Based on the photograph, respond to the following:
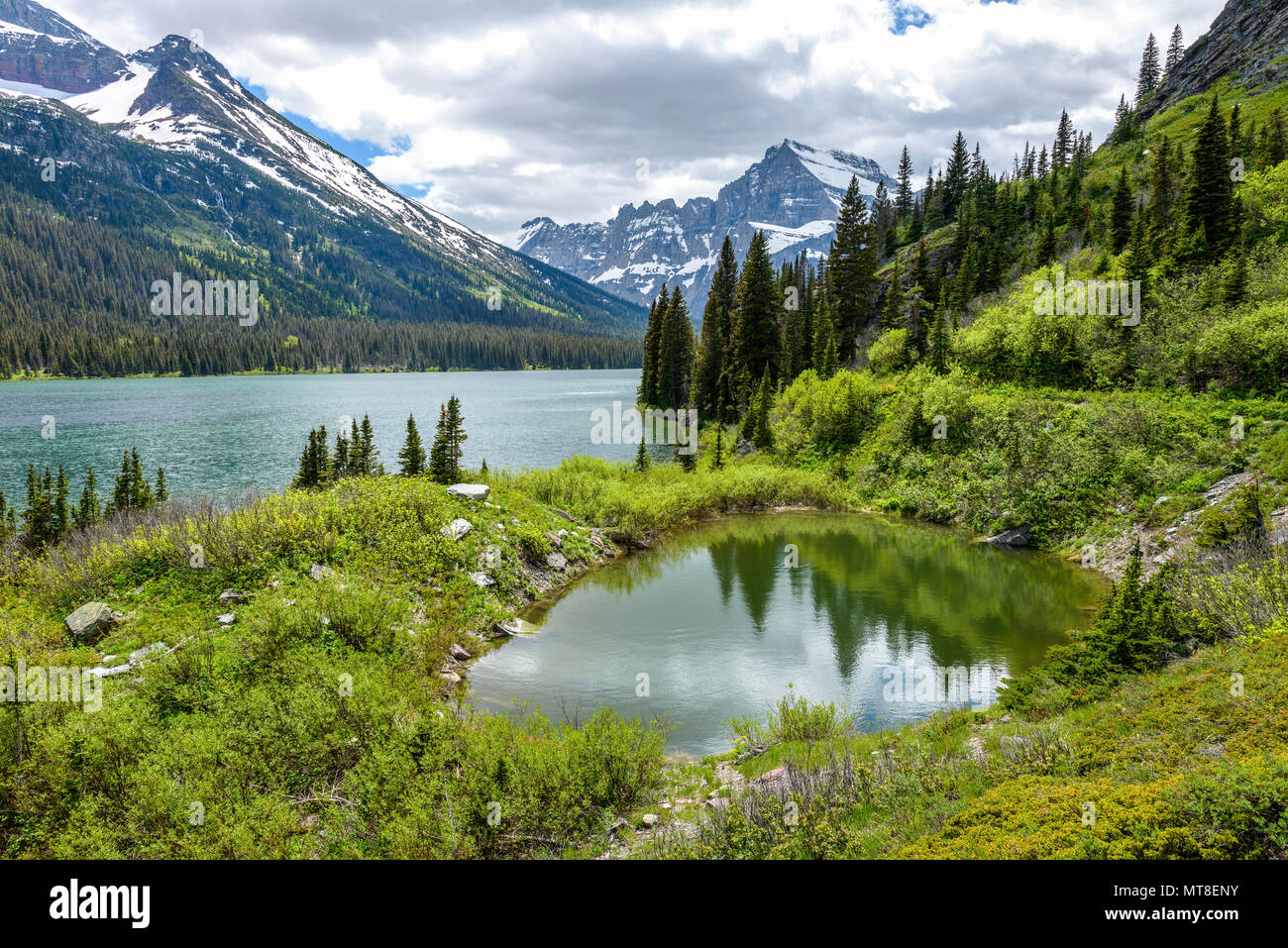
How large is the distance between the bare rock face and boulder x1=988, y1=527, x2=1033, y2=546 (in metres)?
73.0

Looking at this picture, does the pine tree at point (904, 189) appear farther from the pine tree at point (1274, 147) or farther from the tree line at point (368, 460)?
the tree line at point (368, 460)

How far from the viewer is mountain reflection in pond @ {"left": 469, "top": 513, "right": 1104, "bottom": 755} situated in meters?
17.5

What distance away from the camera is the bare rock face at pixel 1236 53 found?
6938 centimetres

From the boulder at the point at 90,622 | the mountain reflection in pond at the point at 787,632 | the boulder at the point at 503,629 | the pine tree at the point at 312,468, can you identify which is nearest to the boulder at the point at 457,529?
the boulder at the point at 503,629

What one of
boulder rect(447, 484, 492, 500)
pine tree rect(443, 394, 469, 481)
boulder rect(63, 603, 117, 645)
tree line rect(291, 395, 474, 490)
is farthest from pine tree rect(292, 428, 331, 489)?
boulder rect(63, 603, 117, 645)

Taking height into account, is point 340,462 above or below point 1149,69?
below

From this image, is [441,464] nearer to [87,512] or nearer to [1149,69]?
[87,512]

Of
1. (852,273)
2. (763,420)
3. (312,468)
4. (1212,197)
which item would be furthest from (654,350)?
(312,468)

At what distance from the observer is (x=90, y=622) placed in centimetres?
1562

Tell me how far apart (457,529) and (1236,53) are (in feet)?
368

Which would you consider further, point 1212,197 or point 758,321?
point 758,321

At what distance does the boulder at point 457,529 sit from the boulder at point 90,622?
1009 centimetres
